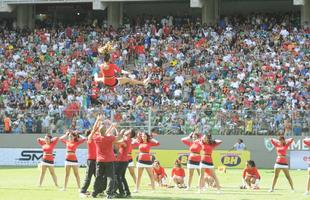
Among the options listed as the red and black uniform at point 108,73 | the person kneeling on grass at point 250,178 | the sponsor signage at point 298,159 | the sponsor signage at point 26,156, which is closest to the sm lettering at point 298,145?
the sponsor signage at point 298,159

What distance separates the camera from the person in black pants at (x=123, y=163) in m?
19.4

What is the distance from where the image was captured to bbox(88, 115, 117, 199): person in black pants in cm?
1822

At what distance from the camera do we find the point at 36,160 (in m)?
37.1

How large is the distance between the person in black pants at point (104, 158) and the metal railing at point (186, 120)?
15.4 m

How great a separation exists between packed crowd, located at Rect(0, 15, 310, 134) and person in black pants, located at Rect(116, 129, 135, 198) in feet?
47.8

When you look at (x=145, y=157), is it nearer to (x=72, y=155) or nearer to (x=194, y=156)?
(x=194, y=156)

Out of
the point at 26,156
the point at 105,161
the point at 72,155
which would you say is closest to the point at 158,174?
the point at 72,155

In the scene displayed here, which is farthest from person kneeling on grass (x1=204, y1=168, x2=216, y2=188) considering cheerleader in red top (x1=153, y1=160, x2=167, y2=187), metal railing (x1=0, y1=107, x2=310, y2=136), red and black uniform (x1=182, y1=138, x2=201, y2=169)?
metal railing (x1=0, y1=107, x2=310, y2=136)

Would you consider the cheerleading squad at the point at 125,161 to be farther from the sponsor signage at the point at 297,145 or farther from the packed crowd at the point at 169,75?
the packed crowd at the point at 169,75

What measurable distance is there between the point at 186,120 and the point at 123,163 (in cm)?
1504

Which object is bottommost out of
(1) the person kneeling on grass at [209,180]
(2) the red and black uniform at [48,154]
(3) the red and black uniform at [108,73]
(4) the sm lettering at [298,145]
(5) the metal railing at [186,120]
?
(1) the person kneeling on grass at [209,180]

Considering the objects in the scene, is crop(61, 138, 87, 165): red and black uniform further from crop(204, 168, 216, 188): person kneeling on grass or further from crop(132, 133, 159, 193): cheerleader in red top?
crop(204, 168, 216, 188): person kneeling on grass

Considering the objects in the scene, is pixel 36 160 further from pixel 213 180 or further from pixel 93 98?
pixel 213 180

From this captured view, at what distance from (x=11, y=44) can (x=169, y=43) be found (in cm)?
1040
